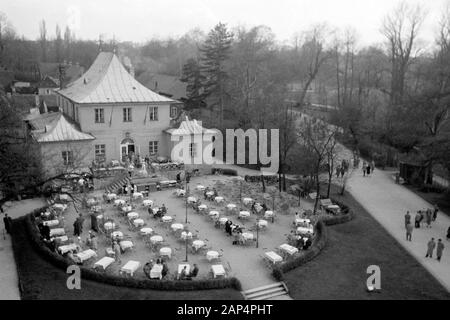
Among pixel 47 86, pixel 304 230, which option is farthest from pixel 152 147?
pixel 47 86

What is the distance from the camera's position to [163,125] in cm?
3916

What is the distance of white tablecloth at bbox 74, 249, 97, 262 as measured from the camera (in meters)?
19.8

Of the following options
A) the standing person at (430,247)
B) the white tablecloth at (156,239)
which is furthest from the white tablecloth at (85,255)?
the standing person at (430,247)

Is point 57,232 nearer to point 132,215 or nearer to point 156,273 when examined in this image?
point 132,215

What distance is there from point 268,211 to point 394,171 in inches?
744

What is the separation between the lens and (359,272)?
771 inches

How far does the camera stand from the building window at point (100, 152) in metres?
36.5

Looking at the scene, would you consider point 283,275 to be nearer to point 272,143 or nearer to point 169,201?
point 169,201

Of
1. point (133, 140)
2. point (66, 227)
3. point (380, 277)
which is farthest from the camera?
point (133, 140)

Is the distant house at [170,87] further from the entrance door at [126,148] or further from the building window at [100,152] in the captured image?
the building window at [100,152]

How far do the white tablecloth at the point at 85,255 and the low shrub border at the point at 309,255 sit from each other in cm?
822

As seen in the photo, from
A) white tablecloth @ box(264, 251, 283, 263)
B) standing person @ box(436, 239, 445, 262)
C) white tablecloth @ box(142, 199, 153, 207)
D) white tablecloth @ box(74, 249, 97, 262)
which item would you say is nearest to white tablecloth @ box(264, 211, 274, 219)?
white tablecloth @ box(264, 251, 283, 263)

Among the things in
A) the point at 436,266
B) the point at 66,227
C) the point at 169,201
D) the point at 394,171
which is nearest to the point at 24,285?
the point at 66,227

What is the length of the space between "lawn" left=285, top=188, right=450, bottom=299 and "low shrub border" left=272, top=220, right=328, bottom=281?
25cm
